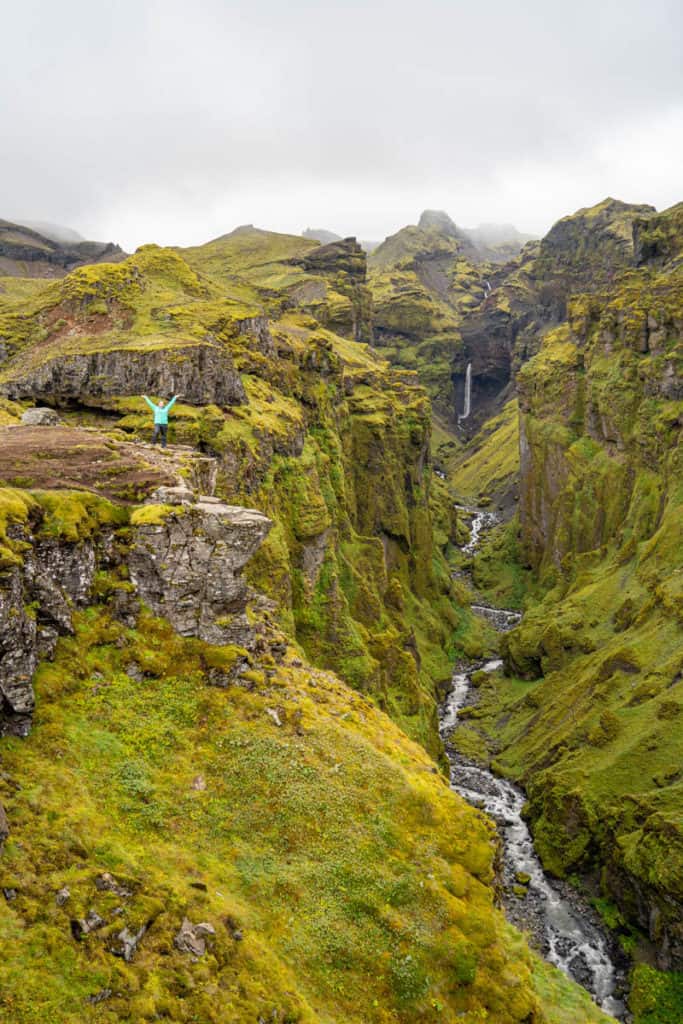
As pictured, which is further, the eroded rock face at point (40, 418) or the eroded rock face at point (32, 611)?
the eroded rock face at point (40, 418)

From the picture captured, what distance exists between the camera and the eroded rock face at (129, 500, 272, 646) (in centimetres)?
2923

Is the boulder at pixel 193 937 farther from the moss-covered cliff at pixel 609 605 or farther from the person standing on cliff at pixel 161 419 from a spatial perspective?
the moss-covered cliff at pixel 609 605

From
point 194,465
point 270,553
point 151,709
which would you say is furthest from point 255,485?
point 151,709

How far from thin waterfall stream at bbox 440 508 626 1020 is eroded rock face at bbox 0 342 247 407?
55562mm

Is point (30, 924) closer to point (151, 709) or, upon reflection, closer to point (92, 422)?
point (151, 709)

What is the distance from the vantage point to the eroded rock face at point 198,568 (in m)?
29.2

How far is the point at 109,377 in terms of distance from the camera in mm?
57938

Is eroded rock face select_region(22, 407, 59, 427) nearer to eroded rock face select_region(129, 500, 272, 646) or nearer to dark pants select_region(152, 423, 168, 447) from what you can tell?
dark pants select_region(152, 423, 168, 447)

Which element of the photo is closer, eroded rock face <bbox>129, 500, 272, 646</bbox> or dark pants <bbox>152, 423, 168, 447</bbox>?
eroded rock face <bbox>129, 500, 272, 646</bbox>

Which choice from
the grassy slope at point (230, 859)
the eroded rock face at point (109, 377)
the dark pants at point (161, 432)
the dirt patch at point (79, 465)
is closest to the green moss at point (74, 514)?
the dirt patch at point (79, 465)

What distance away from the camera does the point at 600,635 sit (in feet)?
343

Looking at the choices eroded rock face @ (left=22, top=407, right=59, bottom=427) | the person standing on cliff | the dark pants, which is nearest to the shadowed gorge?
eroded rock face @ (left=22, top=407, right=59, bottom=427)

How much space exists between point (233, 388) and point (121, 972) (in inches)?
2154

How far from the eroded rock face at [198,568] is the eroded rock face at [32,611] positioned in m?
2.51
